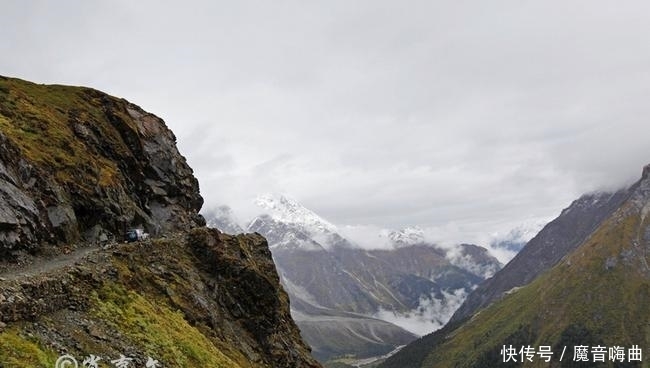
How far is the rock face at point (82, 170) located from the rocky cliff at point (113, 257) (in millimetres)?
161

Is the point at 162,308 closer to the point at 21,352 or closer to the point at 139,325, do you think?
the point at 139,325

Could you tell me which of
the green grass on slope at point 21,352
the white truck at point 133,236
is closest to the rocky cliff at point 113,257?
the green grass on slope at point 21,352

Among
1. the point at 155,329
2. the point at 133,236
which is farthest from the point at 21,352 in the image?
the point at 133,236

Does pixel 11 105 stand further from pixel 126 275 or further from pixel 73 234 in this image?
pixel 126 275

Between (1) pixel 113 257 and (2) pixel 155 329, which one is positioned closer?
(2) pixel 155 329

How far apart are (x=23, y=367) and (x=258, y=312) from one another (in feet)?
126

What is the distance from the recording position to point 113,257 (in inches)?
1879

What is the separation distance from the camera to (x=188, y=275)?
187 ft

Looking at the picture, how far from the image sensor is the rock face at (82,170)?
48.2 metres

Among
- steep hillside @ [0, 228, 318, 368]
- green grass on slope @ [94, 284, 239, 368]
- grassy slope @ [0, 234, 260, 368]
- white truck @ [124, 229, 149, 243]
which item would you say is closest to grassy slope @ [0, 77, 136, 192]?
white truck @ [124, 229, 149, 243]

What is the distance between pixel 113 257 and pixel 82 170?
16.5 meters

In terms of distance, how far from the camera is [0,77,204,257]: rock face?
48.2 metres

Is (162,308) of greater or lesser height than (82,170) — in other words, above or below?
below

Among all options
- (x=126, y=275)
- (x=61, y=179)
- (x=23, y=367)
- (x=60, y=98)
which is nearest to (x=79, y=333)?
(x=23, y=367)
